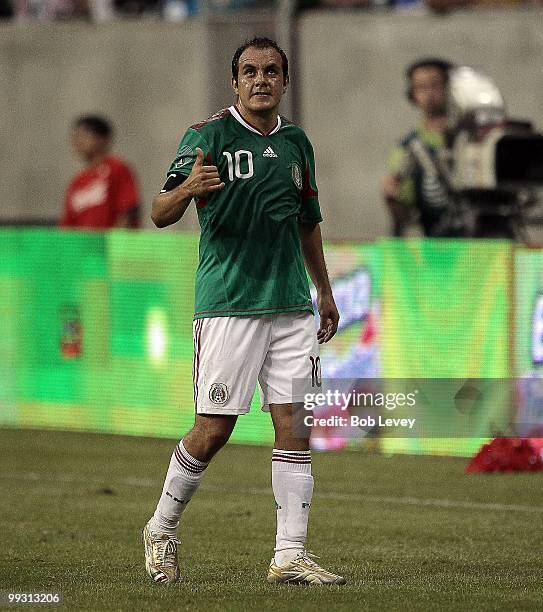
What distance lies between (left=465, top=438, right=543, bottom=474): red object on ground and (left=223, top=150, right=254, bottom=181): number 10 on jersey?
15.6ft

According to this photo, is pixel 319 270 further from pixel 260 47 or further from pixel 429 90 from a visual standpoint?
pixel 429 90

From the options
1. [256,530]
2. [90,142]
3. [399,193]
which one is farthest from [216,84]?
[256,530]

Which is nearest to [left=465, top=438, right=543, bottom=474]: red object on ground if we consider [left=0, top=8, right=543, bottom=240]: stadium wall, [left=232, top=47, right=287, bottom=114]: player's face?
[left=232, top=47, right=287, bottom=114]: player's face

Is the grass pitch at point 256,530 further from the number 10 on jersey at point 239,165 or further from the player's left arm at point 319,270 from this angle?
the number 10 on jersey at point 239,165

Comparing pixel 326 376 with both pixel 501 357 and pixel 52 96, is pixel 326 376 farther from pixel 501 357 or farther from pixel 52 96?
pixel 52 96

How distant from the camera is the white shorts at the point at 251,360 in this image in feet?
22.9

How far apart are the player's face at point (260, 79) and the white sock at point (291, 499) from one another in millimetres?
1414

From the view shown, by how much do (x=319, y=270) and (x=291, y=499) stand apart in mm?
1005

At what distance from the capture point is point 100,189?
15.1 meters

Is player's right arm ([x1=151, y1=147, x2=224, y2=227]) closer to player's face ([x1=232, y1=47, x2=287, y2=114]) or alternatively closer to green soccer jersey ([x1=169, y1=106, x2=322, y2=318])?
green soccer jersey ([x1=169, y1=106, x2=322, y2=318])

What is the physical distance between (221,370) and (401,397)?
518 centimetres

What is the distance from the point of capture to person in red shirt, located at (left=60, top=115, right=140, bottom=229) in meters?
15.0

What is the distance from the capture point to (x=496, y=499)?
10141 mm

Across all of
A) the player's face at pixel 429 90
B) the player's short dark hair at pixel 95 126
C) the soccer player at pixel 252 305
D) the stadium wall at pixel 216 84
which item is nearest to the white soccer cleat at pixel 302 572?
the soccer player at pixel 252 305
